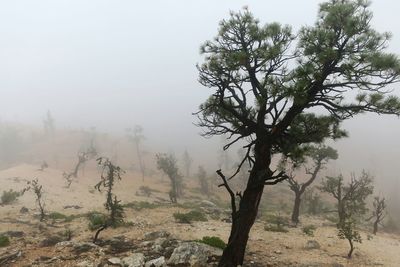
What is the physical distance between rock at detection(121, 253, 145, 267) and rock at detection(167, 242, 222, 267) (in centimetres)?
109

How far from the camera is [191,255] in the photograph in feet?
47.0

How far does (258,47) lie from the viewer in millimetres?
14062

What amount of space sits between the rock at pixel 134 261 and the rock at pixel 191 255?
109cm

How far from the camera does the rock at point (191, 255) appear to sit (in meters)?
14.0

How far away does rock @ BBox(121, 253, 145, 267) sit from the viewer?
13688 mm

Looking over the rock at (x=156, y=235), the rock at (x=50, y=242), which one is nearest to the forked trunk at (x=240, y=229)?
the rock at (x=156, y=235)

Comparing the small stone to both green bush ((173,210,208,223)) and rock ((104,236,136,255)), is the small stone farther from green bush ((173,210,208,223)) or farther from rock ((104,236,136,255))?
green bush ((173,210,208,223))

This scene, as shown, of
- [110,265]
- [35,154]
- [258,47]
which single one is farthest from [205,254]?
[35,154]

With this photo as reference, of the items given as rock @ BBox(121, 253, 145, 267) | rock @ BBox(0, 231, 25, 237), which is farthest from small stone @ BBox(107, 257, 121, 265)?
rock @ BBox(0, 231, 25, 237)

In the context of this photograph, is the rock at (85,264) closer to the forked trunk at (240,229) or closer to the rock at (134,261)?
the rock at (134,261)

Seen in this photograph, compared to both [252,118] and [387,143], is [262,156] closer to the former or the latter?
[252,118]

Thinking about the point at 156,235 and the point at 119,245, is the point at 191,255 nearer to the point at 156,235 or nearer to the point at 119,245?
the point at 119,245

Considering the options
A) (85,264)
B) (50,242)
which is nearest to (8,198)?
(50,242)

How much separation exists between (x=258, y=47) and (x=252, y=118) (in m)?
2.95
